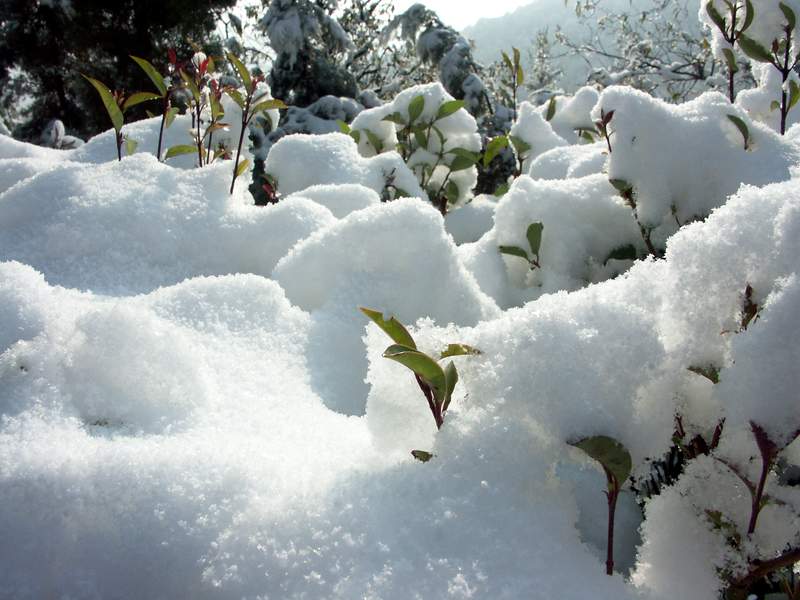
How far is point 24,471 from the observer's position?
49 centimetres

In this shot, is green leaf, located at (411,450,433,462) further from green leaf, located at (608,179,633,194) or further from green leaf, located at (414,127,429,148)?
green leaf, located at (414,127,429,148)

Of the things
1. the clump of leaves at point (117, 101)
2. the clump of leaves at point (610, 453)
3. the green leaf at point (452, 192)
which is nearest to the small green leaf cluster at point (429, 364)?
the clump of leaves at point (610, 453)

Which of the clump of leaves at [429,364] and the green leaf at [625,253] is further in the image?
the green leaf at [625,253]

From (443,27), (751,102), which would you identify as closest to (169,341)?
(751,102)

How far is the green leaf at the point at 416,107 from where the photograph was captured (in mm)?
1765

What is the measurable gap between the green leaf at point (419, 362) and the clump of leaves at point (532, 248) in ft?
2.04

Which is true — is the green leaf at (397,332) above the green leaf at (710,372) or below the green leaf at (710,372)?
below

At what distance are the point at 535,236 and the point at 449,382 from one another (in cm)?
61

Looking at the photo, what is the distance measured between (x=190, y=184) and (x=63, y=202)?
244mm

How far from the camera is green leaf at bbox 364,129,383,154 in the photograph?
6.59 ft

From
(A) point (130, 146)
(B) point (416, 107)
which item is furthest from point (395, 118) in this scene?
(A) point (130, 146)

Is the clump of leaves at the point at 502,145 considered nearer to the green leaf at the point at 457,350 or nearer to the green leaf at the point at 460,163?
the green leaf at the point at 460,163

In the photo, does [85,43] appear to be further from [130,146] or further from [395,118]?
[395,118]

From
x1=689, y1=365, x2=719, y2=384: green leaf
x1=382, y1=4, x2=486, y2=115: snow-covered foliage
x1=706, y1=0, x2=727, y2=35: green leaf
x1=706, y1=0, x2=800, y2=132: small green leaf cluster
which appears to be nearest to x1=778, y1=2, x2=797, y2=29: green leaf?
x1=706, y1=0, x2=800, y2=132: small green leaf cluster
